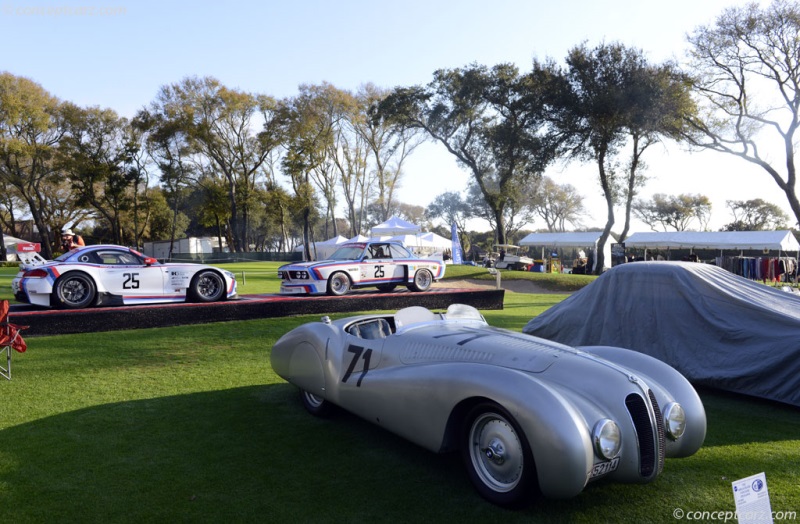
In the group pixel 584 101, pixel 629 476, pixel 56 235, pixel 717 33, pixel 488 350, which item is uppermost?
pixel 717 33

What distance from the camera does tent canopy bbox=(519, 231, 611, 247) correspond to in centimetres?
3794

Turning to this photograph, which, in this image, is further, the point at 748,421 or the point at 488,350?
the point at 748,421

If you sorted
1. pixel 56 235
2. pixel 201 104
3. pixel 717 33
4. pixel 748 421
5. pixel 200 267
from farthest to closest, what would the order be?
pixel 56 235
pixel 201 104
pixel 717 33
pixel 200 267
pixel 748 421

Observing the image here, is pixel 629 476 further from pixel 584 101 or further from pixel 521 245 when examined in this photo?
pixel 521 245

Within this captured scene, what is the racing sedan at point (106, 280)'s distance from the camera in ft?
32.6

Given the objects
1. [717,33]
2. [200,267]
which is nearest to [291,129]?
[717,33]

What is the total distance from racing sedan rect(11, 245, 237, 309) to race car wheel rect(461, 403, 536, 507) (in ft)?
29.7

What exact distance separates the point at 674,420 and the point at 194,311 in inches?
345

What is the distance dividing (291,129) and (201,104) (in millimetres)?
7671

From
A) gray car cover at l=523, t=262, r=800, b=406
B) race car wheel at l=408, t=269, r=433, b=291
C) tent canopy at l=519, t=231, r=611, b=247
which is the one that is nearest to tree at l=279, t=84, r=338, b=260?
tent canopy at l=519, t=231, r=611, b=247

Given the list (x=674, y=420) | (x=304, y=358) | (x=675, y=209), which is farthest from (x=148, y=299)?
(x=675, y=209)

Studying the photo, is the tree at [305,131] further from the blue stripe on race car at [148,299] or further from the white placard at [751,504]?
the white placard at [751,504]

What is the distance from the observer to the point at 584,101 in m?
27.3

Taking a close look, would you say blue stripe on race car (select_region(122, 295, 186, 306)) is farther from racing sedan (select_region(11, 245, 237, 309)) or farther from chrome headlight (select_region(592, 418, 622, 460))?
chrome headlight (select_region(592, 418, 622, 460))
